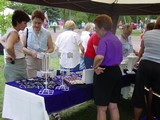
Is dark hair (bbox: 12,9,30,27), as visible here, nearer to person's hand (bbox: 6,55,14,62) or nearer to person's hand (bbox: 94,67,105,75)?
person's hand (bbox: 6,55,14,62)

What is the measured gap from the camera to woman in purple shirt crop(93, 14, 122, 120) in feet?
6.75

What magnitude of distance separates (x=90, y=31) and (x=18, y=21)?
9.71 feet

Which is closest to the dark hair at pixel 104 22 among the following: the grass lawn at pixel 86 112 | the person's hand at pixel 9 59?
the person's hand at pixel 9 59

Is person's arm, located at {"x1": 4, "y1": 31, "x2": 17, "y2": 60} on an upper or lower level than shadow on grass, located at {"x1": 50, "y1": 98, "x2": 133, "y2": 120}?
upper

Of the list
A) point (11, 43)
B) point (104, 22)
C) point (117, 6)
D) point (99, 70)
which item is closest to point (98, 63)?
point (99, 70)

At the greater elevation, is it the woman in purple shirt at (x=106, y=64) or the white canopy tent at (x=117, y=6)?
the white canopy tent at (x=117, y=6)

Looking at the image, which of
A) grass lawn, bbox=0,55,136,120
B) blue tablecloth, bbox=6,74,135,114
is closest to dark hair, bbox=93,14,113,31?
blue tablecloth, bbox=6,74,135,114

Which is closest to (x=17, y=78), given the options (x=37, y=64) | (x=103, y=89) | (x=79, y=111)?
(x=37, y=64)

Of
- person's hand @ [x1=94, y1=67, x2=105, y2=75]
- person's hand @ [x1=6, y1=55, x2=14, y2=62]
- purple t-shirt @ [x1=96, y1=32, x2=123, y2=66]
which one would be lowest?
person's hand @ [x1=94, y1=67, x2=105, y2=75]

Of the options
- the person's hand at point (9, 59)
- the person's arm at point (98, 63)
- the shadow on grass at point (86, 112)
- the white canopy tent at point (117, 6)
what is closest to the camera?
the person's arm at point (98, 63)

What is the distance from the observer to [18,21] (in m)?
2.25

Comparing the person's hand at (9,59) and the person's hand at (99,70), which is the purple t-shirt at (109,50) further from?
the person's hand at (9,59)

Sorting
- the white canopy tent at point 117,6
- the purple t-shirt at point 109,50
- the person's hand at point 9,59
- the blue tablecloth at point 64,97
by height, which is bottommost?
the blue tablecloth at point 64,97

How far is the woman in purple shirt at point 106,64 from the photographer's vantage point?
206 cm
